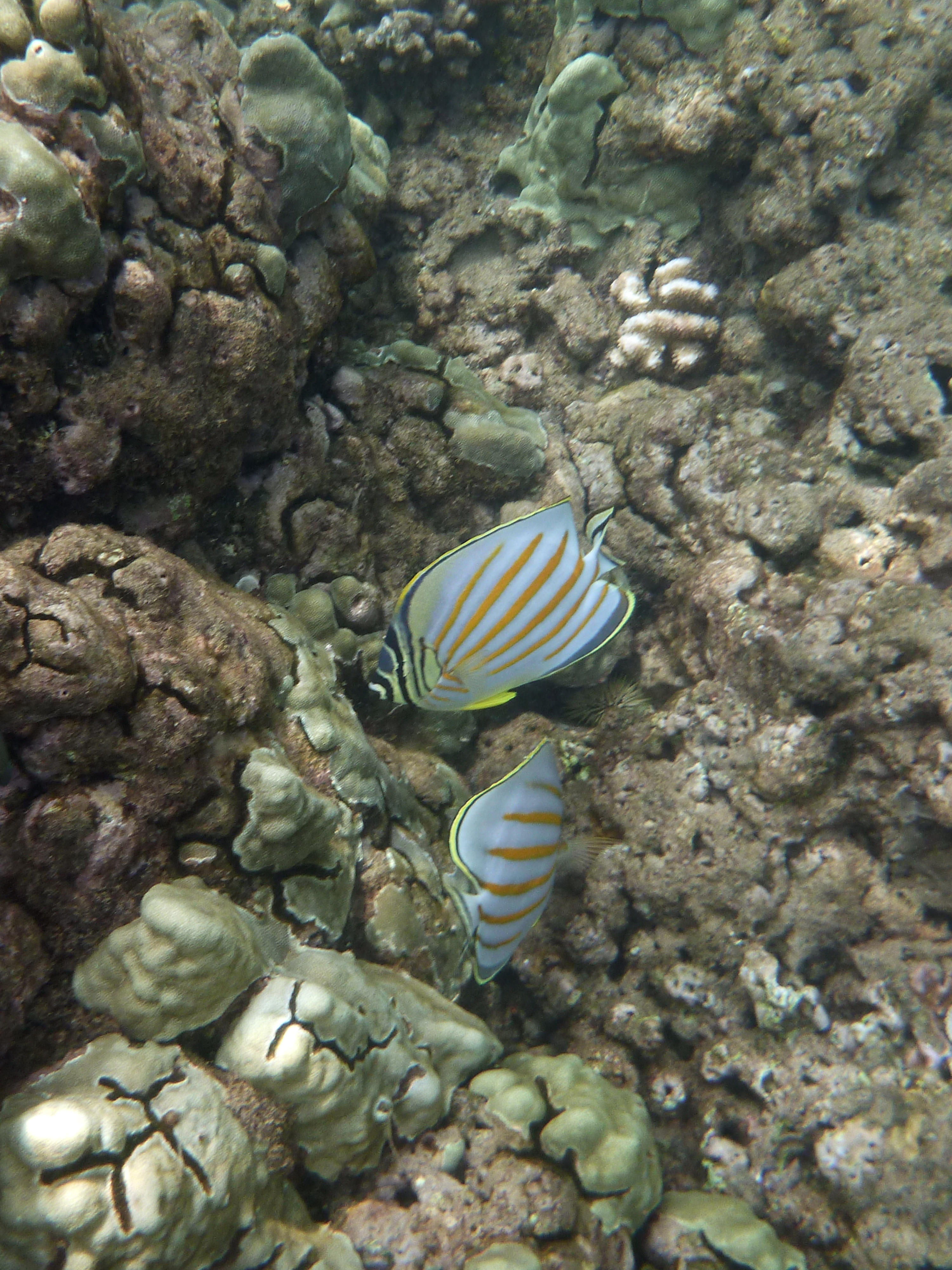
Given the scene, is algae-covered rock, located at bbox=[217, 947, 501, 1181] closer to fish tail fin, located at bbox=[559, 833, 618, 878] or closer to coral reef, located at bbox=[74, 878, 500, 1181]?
coral reef, located at bbox=[74, 878, 500, 1181]

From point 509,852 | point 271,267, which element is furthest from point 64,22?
point 509,852

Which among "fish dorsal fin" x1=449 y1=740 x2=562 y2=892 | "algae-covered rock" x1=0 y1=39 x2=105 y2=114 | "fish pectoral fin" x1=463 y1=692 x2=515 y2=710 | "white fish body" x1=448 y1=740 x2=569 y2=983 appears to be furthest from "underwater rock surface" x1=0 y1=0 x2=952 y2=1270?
"fish pectoral fin" x1=463 y1=692 x2=515 y2=710

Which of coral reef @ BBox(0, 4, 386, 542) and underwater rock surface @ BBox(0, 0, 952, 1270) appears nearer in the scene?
underwater rock surface @ BBox(0, 0, 952, 1270)

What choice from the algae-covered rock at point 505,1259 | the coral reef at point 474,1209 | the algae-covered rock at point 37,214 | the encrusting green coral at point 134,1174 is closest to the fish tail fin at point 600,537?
the algae-covered rock at point 37,214

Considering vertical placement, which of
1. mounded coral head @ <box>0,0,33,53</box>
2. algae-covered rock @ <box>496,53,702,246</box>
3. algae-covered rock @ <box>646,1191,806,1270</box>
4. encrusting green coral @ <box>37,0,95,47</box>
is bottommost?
algae-covered rock @ <box>646,1191,806,1270</box>

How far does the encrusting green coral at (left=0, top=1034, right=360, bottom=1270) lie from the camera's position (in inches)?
62.3

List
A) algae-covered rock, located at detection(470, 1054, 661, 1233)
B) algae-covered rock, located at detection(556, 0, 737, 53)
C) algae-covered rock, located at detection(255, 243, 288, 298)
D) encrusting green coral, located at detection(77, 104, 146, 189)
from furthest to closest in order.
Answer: algae-covered rock, located at detection(556, 0, 737, 53), algae-covered rock, located at detection(255, 243, 288, 298), algae-covered rock, located at detection(470, 1054, 661, 1233), encrusting green coral, located at detection(77, 104, 146, 189)

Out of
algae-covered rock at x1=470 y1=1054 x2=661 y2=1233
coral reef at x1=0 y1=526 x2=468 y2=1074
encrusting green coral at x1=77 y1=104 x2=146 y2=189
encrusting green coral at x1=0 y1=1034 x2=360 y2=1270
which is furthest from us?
algae-covered rock at x1=470 y1=1054 x2=661 y2=1233

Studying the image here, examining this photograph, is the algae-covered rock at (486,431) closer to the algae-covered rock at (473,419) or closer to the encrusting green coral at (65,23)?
the algae-covered rock at (473,419)

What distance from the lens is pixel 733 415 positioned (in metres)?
3.97

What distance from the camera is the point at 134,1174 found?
1663 mm

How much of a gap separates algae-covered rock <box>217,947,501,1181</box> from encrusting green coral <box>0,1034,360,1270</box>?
147mm

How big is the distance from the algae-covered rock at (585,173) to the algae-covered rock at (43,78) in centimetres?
289

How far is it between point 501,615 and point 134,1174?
1.68 metres
